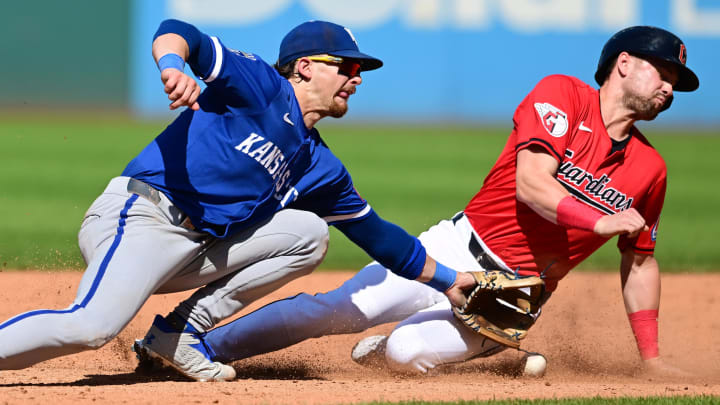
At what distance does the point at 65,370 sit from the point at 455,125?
12887 mm

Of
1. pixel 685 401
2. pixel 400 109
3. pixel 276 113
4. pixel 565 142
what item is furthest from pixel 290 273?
pixel 400 109

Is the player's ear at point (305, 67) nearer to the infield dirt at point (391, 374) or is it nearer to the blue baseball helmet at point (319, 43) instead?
the blue baseball helmet at point (319, 43)

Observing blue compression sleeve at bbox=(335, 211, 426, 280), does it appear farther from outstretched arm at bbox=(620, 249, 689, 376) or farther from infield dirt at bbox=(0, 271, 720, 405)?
outstretched arm at bbox=(620, 249, 689, 376)

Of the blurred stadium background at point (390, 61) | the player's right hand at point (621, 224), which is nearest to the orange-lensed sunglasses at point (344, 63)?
the player's right hand at point (621, 224)

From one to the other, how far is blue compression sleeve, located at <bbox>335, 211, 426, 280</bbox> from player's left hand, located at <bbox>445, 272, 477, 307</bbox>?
8.3 inches

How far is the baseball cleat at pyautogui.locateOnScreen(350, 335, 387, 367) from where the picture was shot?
3844 mm

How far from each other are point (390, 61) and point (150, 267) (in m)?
12.3

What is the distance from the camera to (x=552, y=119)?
3590 millimetres

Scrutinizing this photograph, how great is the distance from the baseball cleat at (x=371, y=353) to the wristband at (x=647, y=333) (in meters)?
1.16

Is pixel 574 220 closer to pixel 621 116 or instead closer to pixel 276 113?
pixel 621 116

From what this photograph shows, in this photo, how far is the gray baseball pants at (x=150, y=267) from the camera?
2.74 m

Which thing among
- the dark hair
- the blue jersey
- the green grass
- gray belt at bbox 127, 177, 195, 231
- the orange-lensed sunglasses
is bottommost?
the green grass

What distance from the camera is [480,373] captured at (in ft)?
12.6

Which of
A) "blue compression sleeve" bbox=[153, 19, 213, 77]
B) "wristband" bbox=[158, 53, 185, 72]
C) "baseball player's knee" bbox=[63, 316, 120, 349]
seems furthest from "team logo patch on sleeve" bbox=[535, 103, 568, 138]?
"baseball player's knee" bbox=[63, 316, 120, 349]
